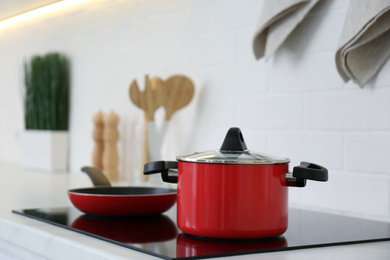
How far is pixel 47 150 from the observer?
2217 mm

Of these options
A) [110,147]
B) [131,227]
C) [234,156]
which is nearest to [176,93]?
[110,147]

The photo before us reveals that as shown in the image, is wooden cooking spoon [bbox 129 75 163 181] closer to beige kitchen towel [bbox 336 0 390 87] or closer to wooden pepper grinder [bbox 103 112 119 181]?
wooden pepper grinder [bbox 103 112 119 181]

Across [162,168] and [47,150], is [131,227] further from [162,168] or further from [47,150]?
[47,150]

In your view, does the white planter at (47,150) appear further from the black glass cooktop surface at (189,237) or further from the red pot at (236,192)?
the red pot at (236,192)

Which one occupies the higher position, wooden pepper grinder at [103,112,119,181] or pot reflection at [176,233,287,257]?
wooden pepper grinder at [103,112,119,181]

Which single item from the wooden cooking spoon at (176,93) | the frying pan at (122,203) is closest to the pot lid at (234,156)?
the frying pan at (122,203)

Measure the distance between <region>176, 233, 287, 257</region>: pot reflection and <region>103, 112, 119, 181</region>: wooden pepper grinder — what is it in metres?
1.10

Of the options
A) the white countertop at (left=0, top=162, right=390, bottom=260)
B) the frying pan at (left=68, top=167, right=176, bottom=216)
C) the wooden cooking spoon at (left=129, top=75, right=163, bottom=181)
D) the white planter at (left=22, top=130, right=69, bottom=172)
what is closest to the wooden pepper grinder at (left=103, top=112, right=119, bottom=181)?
the wooden cooking spoon at (left=129, top=75, right=163, bottom=181)

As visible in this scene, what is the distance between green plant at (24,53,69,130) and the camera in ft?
7.29

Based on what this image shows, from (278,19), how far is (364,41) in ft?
0.88

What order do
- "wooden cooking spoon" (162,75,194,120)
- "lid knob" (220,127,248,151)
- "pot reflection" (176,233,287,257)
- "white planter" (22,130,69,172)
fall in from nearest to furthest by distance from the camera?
"pot reflection" (176,233,287,257) < "lid knob" (220,127,248,151) < "wooden cooking spoon" (162,75,194,120) < "white planter" (22,130,69,172)

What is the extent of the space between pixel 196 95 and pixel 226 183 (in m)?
0.93

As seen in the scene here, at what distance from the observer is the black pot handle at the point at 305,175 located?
2.56 ft

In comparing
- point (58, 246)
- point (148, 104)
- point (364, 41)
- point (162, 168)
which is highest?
point (364, 41)
